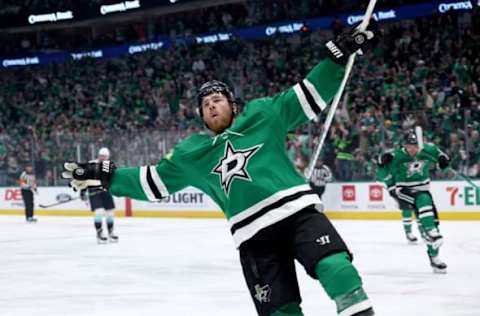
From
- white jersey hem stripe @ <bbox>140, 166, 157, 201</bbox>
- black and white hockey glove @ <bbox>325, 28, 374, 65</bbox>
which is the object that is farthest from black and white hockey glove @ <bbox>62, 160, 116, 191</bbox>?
black and white hockey glove @ <bbox>325, 28, 374, 65</bbox>

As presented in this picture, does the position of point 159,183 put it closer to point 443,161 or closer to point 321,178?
point 443,161

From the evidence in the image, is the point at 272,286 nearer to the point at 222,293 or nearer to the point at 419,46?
the point at 222,293

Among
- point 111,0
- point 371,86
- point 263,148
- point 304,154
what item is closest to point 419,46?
point 371,86

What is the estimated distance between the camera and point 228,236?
13.0 meters

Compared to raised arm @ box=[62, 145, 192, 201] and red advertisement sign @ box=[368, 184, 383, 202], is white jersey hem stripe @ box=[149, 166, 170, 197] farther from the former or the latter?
red advertisement sign @ box=[368, 184, 383, 202]

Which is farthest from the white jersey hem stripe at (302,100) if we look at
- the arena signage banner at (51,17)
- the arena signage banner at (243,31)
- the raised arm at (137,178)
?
the arena signage banner at (51,17)

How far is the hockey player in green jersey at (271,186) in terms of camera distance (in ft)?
10.8

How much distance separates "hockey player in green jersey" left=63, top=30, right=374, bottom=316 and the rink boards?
36.2 ft

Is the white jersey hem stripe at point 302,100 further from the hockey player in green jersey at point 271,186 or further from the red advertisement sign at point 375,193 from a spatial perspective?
the red advertisement sign at point 375,193

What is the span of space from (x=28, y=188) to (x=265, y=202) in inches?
624

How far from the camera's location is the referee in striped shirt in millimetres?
18281

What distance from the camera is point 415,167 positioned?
30.7 ft

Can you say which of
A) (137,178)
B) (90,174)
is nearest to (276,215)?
(137,178)

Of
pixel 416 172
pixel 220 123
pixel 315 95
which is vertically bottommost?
pixel 416 172
